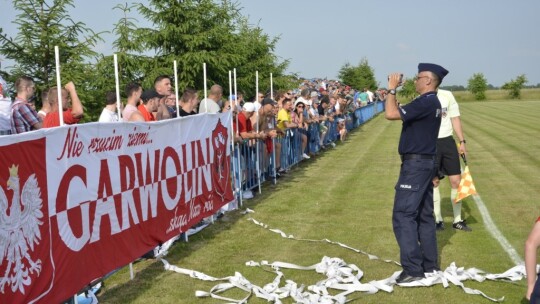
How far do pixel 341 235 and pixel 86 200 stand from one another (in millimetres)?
4076

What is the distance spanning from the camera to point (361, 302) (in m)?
5.91

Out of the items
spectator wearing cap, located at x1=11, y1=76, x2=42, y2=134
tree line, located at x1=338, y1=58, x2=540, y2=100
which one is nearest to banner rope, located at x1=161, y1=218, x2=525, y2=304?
spectator wearing cap, located at x1=11, y1=76, x2=42, y2=134

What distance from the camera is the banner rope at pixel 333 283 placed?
599 cm

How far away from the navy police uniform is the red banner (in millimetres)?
2857

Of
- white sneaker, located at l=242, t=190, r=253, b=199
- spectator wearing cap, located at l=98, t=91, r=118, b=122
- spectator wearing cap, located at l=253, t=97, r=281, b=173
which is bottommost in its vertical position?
white sneaker, located at l=242, t=190, r=253, b=199

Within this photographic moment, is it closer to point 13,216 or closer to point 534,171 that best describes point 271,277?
point 13,216

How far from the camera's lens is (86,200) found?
5680 millimetres

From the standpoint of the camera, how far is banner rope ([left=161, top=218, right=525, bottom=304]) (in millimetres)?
5992

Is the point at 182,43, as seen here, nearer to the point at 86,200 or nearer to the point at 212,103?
the point at 212,103

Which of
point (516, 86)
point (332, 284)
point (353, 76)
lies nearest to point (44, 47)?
point (332, 284)

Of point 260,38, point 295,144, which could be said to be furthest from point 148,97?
point 260,38

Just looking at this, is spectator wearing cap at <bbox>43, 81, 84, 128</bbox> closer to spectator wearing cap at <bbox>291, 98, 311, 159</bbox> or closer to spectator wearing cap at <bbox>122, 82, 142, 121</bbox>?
spectator wearing cap at <bbox>122, 82, 142, 121</bbox>

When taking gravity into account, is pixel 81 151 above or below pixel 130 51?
below

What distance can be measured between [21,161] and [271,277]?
122 inches
